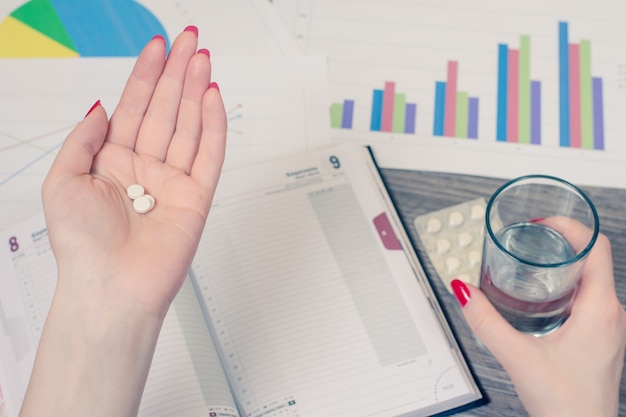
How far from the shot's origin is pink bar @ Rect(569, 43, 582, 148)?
2.77ft

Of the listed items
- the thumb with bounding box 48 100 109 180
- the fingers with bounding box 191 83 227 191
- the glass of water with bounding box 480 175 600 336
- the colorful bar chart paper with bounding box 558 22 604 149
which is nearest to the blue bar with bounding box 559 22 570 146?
the colorful bar chart paper with bounding box 558 22 604 149

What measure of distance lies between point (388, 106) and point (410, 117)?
3 cm

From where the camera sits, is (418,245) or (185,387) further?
(418,245)

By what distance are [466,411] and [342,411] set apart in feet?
0.40

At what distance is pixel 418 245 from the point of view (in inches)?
30.0

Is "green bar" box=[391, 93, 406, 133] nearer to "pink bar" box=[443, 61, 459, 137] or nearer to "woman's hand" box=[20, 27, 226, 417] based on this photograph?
"pink bar" box=[443, 61, 459, 137]

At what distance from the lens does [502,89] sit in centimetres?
88

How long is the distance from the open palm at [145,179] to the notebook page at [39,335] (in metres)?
0.07

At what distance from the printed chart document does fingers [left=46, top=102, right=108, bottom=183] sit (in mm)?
138

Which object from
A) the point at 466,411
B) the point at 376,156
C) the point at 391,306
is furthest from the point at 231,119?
the point at 466,411

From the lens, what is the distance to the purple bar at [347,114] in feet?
2.83

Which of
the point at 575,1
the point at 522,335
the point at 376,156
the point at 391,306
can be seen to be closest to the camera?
the point at 522,335

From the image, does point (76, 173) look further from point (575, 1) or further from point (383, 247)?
point (575, 1)

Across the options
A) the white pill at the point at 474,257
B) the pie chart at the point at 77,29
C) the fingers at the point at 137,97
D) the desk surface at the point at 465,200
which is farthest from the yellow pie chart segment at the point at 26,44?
the white pill at the point at 474,257
